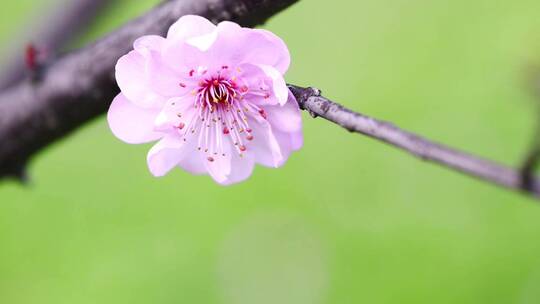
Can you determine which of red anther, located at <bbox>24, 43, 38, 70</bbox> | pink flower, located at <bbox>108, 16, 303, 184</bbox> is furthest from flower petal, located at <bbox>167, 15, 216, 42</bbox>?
red anther, located at <bbox>24, 43, 38, 70</bbox>

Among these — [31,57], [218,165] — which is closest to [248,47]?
[218,165]

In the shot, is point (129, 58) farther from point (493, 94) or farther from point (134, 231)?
point (493, 94)

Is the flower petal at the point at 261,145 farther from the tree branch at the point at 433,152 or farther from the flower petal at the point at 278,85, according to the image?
the tree branch at the point at 433,152

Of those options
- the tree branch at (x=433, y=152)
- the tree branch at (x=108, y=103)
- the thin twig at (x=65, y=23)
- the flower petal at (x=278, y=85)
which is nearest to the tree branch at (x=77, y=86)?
the tree branch at (x=108, y=103)

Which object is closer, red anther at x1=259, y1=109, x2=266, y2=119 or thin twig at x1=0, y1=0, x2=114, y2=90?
red anther at x1=259, y1=109, x2=266, y2=119

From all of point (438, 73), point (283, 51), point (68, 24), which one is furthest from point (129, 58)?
point (438, 73)

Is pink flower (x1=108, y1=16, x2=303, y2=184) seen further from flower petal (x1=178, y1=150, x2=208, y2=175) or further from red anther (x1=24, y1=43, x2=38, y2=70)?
red anther (x1=24, y1=43, x2=38, y2=70)
